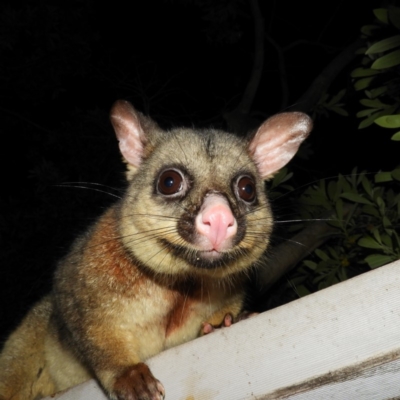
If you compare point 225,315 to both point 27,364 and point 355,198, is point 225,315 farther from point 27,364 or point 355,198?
point 355,198

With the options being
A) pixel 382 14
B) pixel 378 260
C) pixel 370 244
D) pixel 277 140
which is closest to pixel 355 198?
pixel 370 244

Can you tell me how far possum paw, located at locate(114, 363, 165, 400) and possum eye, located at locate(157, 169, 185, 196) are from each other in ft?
2.38

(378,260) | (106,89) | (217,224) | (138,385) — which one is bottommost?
(378,260)

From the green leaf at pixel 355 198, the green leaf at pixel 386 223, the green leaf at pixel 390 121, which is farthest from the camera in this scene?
the green leaf at pixel 355 198

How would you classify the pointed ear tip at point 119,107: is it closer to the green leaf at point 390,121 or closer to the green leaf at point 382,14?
the green leaf at point 390,121

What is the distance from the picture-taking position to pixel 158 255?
2.41 m

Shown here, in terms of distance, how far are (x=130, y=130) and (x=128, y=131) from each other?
0.01 metres

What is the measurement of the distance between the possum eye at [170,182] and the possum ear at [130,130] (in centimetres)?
33

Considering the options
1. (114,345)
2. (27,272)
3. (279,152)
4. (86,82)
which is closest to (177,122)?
(86,82)

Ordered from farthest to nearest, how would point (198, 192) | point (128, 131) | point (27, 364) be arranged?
point (27, 364) → point (128, 131) → point (198, 192)

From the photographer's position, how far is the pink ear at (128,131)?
2.65 metres

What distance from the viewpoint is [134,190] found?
2.67 metres

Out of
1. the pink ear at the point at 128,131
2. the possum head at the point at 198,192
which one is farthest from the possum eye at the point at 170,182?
the pink ear at the point at 128,131

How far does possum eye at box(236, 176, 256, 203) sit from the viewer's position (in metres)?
2.57
